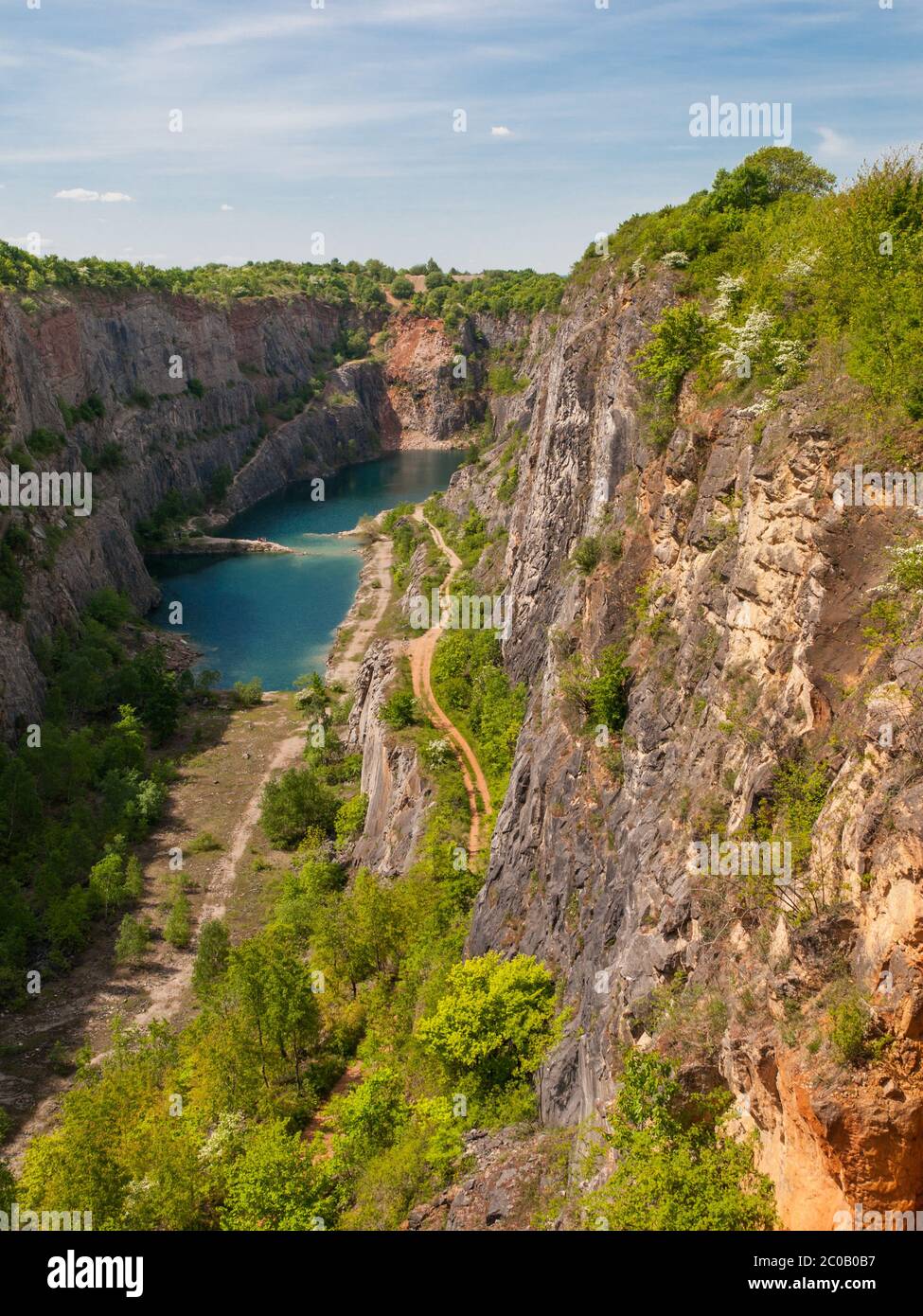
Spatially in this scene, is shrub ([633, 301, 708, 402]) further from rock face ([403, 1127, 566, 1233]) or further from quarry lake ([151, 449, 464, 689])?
quarry lake ([151, 449, 464, 689])

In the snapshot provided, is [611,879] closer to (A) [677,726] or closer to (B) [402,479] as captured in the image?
(A) [677,726]

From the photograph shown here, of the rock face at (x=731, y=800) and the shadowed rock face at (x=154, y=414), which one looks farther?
the shadowed rock face at (x=154, y=414)

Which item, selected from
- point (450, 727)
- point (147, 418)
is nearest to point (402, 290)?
point (147, 418)

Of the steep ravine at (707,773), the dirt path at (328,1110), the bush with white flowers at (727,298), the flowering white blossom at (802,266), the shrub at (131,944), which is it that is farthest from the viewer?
the shrub at (131,944)

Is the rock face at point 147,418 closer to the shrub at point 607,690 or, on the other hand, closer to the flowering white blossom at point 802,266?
the shrub at point 607,690

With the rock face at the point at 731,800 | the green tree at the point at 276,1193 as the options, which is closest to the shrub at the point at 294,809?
the rock face at the point at 731,800

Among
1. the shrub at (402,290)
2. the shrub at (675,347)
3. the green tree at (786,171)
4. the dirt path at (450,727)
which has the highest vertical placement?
the shrub at (402,290)

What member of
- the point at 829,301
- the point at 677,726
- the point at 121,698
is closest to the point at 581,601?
the point at 677,726

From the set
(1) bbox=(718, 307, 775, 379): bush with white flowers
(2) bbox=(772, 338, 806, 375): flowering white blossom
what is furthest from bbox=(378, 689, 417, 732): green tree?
(2) bbox=(772, 338, 806, 375): flowering white blossom
